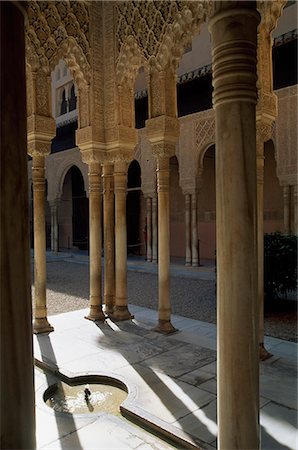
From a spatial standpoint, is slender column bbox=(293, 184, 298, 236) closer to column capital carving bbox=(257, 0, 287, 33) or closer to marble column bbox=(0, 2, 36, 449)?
column capital carving bbox=(257, 0, 287, 33)

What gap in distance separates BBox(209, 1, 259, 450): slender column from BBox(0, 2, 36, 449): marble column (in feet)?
3.03

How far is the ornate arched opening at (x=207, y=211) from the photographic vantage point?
16141 mm

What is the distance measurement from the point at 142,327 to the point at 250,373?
4.32m

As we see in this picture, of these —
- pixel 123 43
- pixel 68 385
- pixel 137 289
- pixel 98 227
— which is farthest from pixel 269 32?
pixel 137 289

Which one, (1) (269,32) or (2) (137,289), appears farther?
(2) (137,289)

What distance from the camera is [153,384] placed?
3832 millimetres

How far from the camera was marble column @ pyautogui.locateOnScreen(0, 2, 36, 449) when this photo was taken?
1.46 meters

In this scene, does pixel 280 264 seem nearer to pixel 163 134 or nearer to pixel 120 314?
pixel 120 314

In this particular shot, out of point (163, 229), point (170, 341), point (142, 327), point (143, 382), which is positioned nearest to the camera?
point (143, 382)

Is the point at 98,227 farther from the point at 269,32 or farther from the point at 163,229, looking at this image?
the point at 269,32

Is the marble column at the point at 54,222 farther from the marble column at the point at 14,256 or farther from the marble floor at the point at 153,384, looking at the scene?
the marble column at the point at 14,256

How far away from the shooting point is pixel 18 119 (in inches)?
59.4

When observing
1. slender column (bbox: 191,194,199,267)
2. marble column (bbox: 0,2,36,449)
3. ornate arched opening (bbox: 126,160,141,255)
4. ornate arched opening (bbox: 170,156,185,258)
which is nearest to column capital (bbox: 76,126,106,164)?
marble column (bbox: 0,2,36,449)

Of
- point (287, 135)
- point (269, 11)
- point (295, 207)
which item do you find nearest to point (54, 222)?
point (295, 207)
